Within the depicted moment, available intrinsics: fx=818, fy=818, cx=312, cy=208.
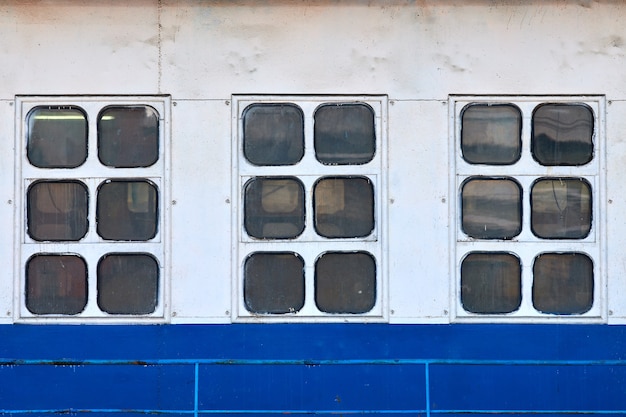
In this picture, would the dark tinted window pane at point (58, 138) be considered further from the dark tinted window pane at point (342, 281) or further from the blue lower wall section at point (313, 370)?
the dark tinted window pane at point (342, 281)

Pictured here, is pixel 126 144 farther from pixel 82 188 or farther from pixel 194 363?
pixel 194 363

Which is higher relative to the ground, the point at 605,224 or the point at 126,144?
the point at 126,144

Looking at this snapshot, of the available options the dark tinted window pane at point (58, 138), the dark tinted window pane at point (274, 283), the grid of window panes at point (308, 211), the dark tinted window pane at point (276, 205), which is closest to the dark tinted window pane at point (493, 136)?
the grid of window panes at point (308, 211)

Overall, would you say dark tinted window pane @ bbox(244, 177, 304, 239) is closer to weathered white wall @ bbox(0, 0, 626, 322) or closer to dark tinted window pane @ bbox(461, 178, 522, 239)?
weathered white wall @ bbox(0, 0, 626, 322)

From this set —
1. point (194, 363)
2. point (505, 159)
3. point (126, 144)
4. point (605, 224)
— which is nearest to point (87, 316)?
point (194, 363)

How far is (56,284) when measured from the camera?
3621 mm

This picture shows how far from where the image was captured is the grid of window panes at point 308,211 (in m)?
3.61

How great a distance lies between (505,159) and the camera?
12.0 feet

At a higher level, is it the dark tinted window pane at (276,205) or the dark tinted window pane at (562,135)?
the dark tinted window pane at (562,135)

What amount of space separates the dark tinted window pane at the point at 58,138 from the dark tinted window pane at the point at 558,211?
2023 millimetres

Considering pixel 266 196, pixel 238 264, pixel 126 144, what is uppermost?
pixel 126 144

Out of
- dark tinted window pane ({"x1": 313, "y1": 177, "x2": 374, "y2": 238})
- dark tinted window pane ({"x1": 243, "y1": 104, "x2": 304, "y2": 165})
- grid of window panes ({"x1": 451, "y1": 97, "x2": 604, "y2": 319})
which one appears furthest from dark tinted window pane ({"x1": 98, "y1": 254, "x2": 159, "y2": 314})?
grid of window panes ({"x1": 451, "y1": 97, "x2": 604, "y2": 319})

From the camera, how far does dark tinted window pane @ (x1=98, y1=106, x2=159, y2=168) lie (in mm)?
3637

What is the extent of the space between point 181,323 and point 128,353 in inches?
10.6
